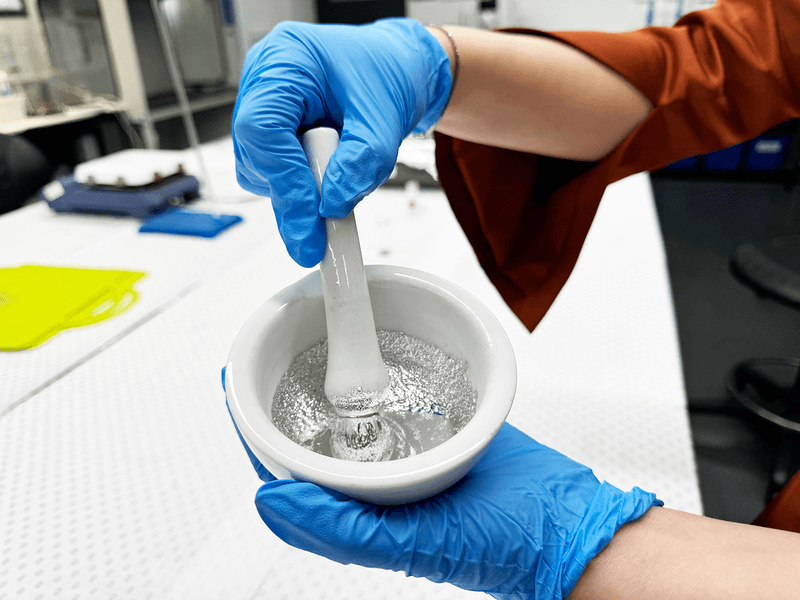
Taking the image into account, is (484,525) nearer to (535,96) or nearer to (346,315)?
(346,315)

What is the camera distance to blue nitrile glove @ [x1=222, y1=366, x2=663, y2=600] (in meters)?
0.46

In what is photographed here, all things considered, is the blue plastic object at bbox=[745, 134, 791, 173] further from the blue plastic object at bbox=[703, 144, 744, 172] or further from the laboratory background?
the laboratory background

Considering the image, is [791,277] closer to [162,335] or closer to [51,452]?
[162,335]

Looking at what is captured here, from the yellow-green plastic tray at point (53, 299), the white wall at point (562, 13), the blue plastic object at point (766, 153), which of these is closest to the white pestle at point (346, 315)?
the yellow-green plastic tray at point (53, 299)

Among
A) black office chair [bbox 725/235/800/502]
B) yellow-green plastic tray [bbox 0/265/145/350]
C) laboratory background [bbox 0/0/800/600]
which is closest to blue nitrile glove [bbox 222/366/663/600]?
laboratory background [bbox 0/0/800/600]

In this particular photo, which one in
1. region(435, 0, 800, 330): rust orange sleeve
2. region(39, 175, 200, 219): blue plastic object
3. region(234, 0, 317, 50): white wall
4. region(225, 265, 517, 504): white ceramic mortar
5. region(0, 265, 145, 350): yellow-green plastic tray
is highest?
region(234, 0, 317, 50): white wall

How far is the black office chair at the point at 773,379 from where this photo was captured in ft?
4.16

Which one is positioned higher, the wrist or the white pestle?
the wrist

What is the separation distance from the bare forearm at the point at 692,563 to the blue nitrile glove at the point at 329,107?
43cm

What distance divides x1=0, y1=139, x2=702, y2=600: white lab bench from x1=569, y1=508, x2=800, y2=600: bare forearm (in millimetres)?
172

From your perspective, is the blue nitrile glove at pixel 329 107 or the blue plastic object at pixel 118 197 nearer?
the blue nitrile glove at pixel 329 107

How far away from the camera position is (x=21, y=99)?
2312 millimetres

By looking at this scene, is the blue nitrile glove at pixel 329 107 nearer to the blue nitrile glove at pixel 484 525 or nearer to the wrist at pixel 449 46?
the wrist at pixel 449 46

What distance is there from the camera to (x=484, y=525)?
0.51 m
